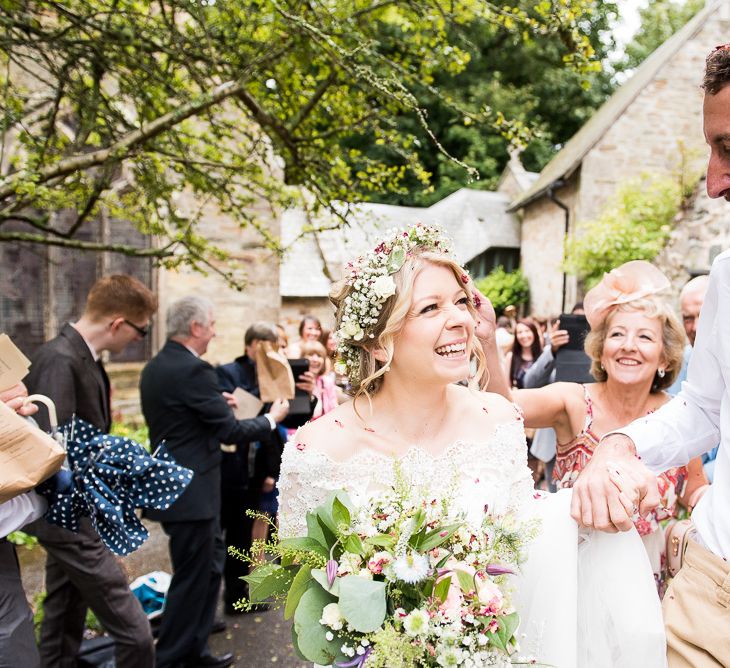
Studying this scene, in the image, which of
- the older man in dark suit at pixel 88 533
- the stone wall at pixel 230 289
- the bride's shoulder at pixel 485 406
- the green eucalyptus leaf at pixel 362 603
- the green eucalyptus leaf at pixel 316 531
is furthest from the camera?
the stone wall at pixel 230 289

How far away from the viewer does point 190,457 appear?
4.22 m

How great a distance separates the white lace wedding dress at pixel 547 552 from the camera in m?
1.78

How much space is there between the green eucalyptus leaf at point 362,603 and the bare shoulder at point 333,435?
0.67 metres

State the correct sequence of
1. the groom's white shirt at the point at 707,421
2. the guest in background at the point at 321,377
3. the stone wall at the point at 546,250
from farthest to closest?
the stone wall at the point at 546,250 < the guest in background at the point at 321,377 < the groom's white shirt at the point at 707,421

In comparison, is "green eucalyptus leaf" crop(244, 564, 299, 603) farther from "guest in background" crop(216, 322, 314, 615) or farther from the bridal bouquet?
"guest in background" crop(216, 322, 314, 615)

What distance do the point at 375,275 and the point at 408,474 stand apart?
2.34 feet

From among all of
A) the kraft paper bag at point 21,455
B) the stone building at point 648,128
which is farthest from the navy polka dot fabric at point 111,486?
the stone building at point 648,128

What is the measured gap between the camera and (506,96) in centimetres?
2675

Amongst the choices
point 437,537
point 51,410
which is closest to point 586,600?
point 437,537

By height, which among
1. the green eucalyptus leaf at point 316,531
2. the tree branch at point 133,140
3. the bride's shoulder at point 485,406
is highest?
the tree branch at point 133,140

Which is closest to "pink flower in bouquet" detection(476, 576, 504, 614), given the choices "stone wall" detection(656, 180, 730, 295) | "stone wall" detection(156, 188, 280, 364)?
"stone wall" detection(156, 188, 280, 364)

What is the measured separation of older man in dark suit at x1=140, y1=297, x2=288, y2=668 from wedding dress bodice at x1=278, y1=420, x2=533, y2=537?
2.20 meters

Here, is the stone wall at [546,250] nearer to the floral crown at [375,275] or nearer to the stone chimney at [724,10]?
the stone chimney at [724,10]

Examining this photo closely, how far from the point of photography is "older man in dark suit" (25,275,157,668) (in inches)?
131
